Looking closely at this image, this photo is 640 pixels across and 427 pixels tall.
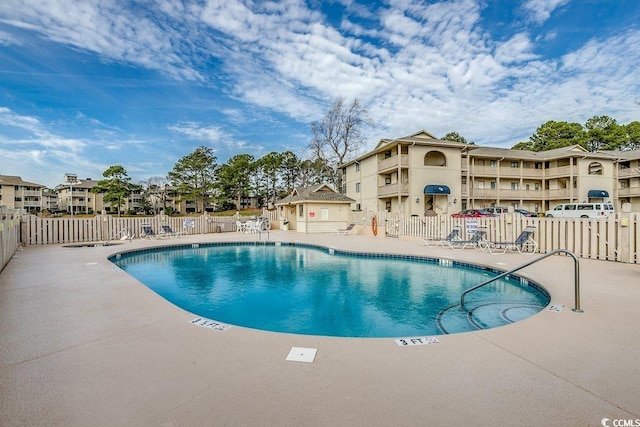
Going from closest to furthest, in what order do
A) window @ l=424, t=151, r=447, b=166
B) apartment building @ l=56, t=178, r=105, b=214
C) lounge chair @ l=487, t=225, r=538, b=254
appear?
lounge chair @ l=487, t=225, r=538, b=254, window @ l=424, t=151, r=447, b=166, apartment building @ l=56, t=178, r=105, b=214

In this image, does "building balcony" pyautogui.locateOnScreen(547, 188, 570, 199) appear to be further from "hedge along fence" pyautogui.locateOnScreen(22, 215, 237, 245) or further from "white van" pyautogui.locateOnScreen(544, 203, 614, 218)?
"hedge along fence" pyautogui.locateOnScreen(22, 215, 237, 245)

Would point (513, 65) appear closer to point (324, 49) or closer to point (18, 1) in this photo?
point (324, 49)

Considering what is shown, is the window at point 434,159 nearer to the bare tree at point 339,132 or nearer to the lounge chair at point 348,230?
the bare tree at point 339,132

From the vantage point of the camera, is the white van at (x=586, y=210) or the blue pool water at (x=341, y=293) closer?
the blue pool water at (x=341, y=293)

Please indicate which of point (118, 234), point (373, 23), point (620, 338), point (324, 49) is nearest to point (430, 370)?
point (620, 338)

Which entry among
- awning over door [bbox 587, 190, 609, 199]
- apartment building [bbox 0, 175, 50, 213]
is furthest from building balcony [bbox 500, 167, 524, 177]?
apartment building [bbox 0, 175, 50, 213]

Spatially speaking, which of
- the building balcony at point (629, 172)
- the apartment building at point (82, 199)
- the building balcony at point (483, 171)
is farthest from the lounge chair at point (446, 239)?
the apartment building at point (82, 199)

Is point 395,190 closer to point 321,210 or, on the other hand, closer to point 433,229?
point 321,210

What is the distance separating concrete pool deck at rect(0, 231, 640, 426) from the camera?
206cm

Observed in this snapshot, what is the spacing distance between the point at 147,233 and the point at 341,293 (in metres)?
13.6

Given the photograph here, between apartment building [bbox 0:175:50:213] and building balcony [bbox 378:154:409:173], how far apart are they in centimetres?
5216

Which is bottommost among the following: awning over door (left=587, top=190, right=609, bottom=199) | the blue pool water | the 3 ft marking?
the blue pool water

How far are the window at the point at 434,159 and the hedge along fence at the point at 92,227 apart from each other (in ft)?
61.4

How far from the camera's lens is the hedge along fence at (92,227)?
14.0m
